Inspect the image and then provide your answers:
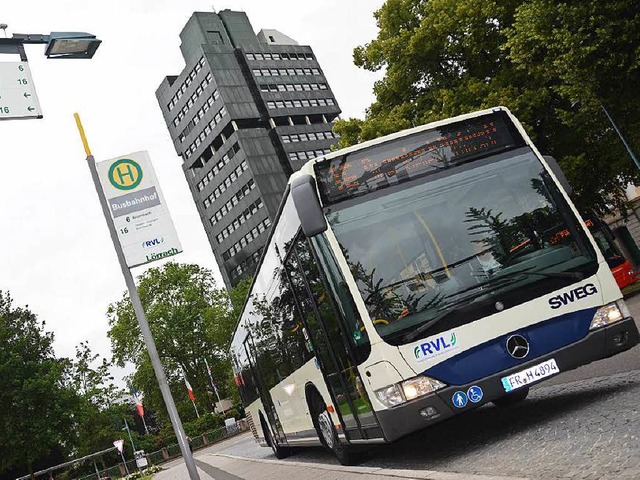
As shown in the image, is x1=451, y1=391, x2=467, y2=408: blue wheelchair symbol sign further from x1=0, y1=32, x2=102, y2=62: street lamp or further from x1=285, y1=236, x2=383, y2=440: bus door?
x1=0, y1=32, x2=102, y2=62: street lamp

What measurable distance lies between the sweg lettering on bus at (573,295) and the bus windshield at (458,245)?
10cm

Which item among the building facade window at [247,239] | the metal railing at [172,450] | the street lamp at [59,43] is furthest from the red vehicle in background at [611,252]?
the building facade window at [247,239]

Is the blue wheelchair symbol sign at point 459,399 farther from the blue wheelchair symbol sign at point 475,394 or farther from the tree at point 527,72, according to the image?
the tree at point 527,72

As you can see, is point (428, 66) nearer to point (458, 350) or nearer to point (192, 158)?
point (458, 350)

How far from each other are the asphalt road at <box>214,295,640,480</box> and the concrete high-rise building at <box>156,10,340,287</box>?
75.5m

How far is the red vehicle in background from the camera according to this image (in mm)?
20906

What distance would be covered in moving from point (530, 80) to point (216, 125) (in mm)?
73435

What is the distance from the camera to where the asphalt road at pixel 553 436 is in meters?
5.28

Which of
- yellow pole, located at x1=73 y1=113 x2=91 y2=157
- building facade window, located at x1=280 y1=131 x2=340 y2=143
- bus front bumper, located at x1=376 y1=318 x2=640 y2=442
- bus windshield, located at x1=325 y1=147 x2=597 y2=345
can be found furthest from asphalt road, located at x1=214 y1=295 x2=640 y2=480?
building facade window, located at x1=280 y1=131 x2=340 y2=143

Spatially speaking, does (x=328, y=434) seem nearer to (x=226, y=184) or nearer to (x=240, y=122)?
(x=240, y=122)

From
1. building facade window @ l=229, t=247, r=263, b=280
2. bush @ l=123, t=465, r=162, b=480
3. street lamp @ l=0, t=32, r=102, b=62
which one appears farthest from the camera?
building facade window @ l=229, t=247, r=263, b=280

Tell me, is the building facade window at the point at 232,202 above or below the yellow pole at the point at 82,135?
above

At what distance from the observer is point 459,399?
7098 mm

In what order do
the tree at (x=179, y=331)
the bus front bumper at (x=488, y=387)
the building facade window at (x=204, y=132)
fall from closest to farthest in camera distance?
the bus front bumper at (x=488, y=387) < the tree at (x=179, y=331) < the building facade window at (x=204, y=132)
